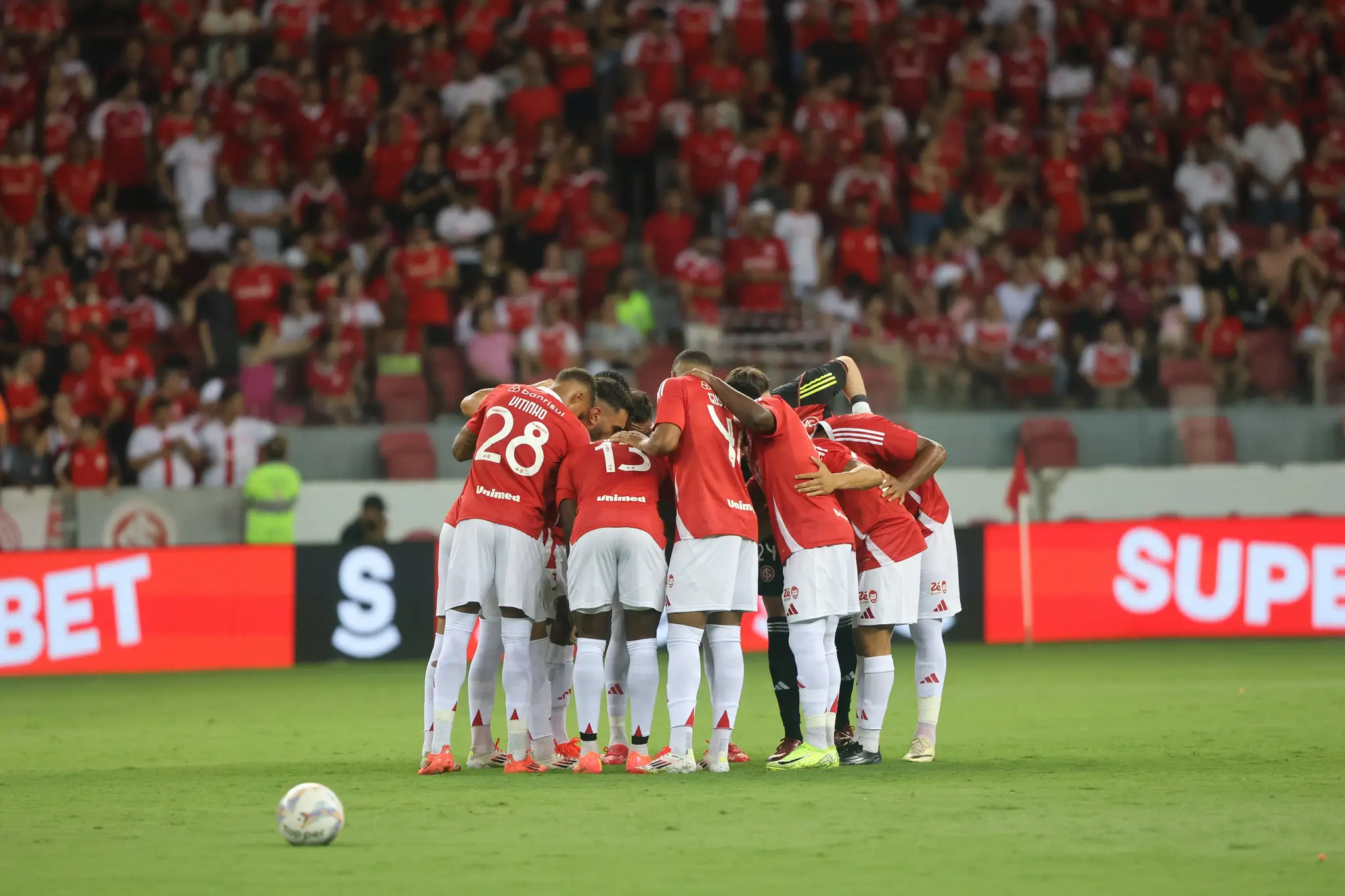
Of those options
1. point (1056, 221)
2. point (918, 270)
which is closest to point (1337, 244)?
Answer: point (1056, 221)

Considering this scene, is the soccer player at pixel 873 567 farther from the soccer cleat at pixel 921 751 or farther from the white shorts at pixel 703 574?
the white shorts at pixel 703 574

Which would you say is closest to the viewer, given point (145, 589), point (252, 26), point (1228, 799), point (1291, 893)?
point (1291, 893)

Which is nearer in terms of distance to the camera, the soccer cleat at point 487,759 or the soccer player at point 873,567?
the soccer player at point 873,567

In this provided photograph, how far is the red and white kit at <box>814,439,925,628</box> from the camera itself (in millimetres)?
10328

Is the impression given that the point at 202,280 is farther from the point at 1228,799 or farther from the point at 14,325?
the point at 1228,799

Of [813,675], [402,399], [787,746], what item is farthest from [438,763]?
[402,399]

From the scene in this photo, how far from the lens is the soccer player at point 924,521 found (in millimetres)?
10438

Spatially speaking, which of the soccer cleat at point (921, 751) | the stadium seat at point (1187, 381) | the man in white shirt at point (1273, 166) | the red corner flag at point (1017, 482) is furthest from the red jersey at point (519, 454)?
the man in white shirt at point (1273, 166)

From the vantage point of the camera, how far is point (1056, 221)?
22812 mm

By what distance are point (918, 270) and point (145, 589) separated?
31.8 feet

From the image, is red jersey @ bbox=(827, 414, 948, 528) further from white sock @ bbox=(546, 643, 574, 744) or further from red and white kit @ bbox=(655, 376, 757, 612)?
white sock @ bbox=(546, 643, 574, 744)

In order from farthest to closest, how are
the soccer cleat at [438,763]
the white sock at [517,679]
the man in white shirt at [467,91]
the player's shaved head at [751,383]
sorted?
the man in white shirt at [467,91]
the player's shaved head at [751,383]
the white sock at [517,679]
the soccer cleat at [438,763]

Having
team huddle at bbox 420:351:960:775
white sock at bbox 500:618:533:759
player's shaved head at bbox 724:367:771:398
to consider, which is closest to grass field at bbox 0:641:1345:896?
white sock at bbox 500:618:533:759

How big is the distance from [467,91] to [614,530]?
45.7 feet
